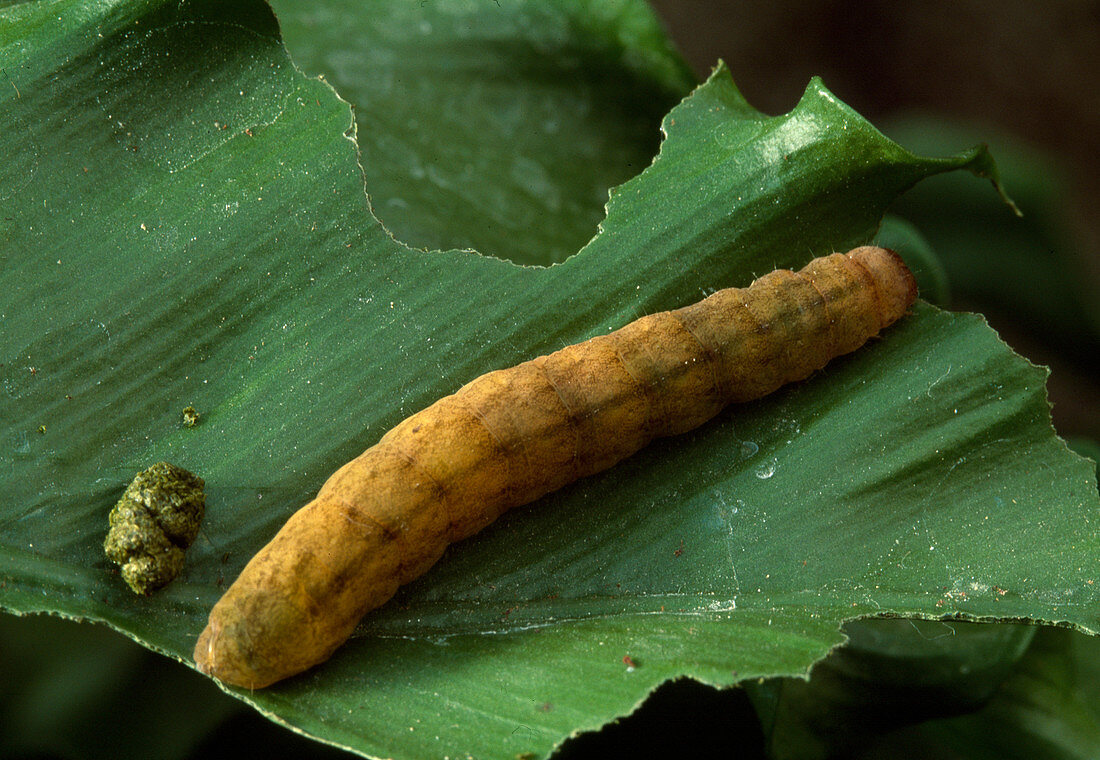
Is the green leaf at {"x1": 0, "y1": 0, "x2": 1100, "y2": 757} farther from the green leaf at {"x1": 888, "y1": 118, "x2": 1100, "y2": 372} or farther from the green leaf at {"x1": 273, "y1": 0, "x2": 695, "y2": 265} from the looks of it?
Answer: the green leaf at {"x1": 888, "y1": 118, "x2": 1100, "y2": 372}

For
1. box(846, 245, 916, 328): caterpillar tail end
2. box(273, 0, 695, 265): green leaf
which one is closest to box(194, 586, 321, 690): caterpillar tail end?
box(273, 0, 695, 265): green leaf

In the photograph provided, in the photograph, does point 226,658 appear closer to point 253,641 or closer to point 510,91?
point 253,641

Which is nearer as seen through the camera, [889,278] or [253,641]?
[253,641]

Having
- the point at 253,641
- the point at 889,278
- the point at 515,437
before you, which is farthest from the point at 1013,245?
the point at 253,641

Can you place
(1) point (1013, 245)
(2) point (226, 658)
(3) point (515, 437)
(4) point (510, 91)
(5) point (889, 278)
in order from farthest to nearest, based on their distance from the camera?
(1) point (1013, 245), (4) point (510, 91), (5) point (889, 278), (3) point (515, 437), (2) point (226, 658)

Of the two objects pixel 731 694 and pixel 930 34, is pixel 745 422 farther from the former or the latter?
pixel 930 34

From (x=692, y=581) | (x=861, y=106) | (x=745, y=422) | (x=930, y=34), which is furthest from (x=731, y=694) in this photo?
(x=930, y=34)

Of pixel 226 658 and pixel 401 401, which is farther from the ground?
pixel 401 401
